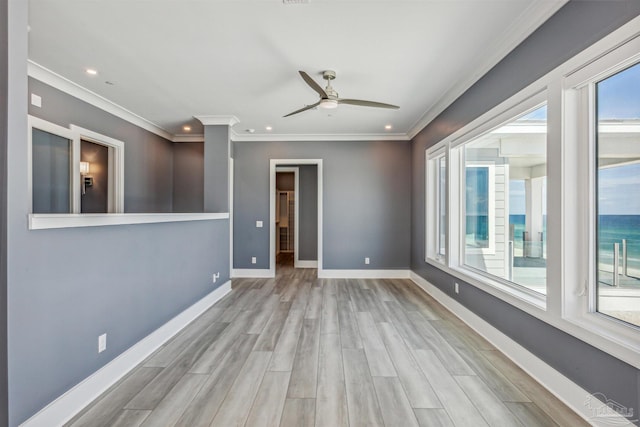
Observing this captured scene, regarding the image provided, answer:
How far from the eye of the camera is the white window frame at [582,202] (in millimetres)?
1732

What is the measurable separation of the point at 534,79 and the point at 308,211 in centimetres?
532

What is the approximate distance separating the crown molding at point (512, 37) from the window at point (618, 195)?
654 mm

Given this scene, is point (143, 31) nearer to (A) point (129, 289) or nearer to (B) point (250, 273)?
(A) point (129, 289)

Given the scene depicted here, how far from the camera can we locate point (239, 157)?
5.67m

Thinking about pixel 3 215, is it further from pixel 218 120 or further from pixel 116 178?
pixel 218 120

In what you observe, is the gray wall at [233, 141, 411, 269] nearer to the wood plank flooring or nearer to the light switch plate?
the wood plank flooring

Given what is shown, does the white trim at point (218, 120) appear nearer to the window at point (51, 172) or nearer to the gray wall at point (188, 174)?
the gray wall at point (188, 174)

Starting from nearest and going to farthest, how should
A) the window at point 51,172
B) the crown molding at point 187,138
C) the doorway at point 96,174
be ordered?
the window at point 51,172 < the doorway at point 96,174 < the crown molding at point 187,138

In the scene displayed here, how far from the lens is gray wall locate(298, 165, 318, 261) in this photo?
6945 millimetres

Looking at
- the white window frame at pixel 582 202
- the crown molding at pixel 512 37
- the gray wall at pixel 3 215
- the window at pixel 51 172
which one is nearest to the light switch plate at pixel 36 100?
the window at pixel 51 172

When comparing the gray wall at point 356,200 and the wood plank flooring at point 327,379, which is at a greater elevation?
the gray wall at point 356,200

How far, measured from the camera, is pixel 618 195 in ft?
5.68

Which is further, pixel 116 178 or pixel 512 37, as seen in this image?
pixel 116 178

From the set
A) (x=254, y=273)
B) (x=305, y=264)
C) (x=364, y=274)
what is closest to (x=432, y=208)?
(x=364, y=274)
